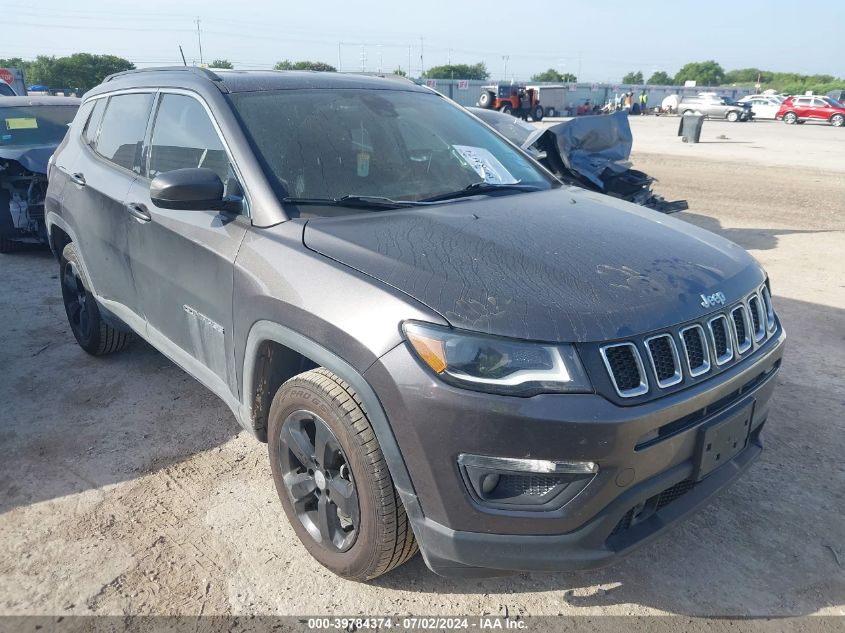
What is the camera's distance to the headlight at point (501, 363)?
6.33 feet

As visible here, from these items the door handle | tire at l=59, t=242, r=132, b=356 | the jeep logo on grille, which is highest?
the door handle

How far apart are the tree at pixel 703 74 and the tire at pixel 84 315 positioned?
4761 inches

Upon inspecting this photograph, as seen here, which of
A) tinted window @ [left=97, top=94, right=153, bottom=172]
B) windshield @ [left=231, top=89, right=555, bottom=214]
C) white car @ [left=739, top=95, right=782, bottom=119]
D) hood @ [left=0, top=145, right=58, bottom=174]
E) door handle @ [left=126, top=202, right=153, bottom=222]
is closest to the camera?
windshield @ [left=231, top=89, right=555, bottom=214]

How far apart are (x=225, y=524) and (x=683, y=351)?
81.3 inches

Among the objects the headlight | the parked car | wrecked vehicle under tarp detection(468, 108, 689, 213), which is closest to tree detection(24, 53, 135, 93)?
the parked car

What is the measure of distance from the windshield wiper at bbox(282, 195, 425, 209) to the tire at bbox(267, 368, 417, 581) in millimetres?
733

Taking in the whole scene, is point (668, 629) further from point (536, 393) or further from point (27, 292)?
point (27, 292)

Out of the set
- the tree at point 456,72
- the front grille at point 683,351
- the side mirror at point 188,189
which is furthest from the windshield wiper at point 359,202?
the tree at point 456,72

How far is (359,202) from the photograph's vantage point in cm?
273

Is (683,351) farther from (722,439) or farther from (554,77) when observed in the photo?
(554,77)

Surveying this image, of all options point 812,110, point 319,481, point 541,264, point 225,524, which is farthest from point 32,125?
point 812,110

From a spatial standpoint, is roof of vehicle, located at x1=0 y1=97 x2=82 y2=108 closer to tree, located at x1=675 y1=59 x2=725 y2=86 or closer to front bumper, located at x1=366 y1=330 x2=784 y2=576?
front bumper, located at x1=366 y1=330 x2=784 y2=576

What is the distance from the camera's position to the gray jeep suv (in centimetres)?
195

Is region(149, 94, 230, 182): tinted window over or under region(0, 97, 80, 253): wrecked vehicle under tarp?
over
